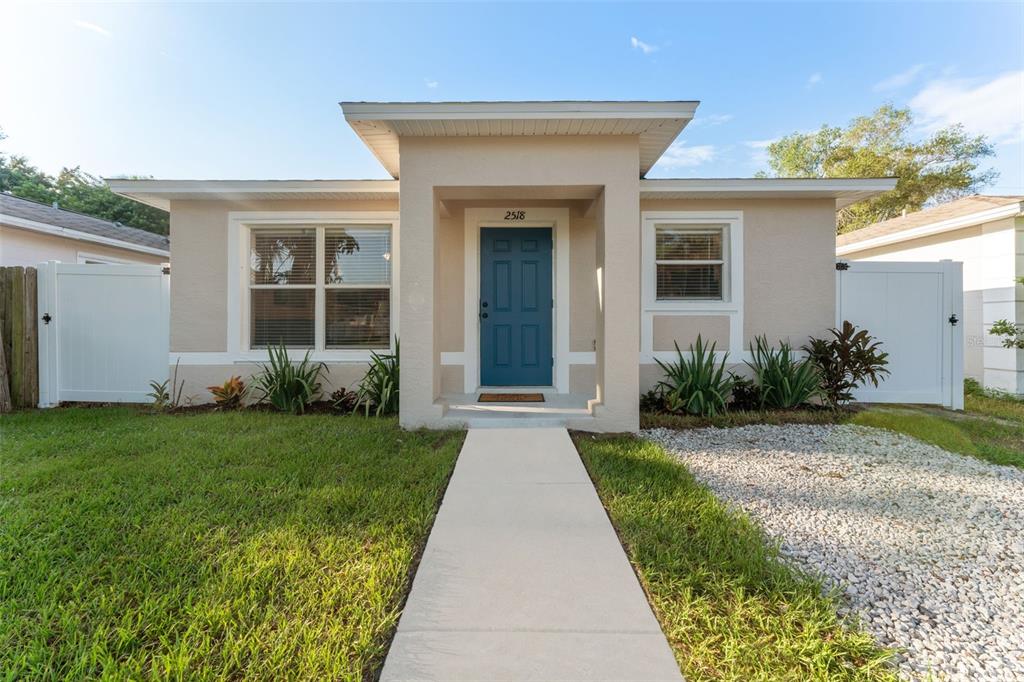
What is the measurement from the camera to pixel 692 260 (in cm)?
614

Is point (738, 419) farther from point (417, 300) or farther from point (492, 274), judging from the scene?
point (417, 300)

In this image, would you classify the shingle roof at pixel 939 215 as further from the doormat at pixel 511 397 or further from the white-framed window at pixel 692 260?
the doormat at pixel 511 397

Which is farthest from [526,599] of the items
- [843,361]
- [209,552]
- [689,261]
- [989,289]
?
[989,289]

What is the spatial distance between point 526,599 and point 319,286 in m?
5.39

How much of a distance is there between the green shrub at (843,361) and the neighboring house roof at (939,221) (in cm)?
371

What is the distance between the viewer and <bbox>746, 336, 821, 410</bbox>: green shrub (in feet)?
18.3

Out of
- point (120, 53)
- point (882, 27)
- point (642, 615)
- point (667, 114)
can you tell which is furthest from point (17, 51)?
point (882, 27)

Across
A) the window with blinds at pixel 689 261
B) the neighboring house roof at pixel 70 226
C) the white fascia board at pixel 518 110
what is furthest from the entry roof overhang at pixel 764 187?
the neighboring house roof at pixel 70 226

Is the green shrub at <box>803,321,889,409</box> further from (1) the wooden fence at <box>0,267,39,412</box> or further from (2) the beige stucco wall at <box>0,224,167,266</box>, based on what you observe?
(2) the beige stucco wall at <box>0,224,167,266</box>

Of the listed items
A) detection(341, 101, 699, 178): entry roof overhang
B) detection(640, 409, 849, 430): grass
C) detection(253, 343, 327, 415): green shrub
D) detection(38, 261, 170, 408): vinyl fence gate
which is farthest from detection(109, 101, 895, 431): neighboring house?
detection(341, 101, 699, 178): entry roof overhang

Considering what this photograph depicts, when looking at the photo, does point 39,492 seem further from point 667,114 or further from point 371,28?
point 371,28

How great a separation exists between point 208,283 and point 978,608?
779 centimetres

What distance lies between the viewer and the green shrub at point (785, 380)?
559 centimetres

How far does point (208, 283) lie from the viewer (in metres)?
6.00
